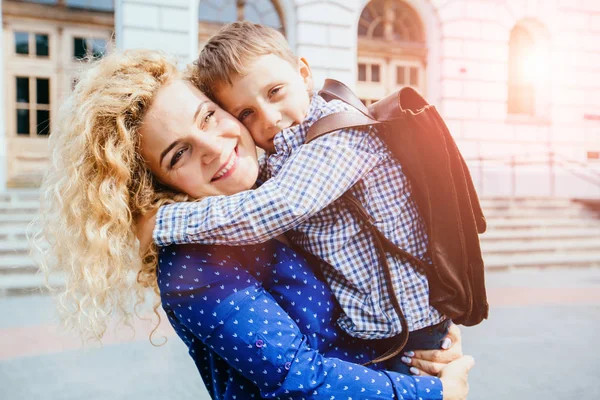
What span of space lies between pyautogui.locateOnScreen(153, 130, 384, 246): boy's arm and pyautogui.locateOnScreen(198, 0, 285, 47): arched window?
975cm

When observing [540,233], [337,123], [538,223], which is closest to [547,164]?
[538,223]

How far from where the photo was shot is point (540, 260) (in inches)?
313

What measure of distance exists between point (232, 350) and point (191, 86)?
734 mm

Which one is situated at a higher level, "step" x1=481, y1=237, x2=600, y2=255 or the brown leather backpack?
the brown leather backpack

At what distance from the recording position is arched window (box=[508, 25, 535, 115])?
11952 mm

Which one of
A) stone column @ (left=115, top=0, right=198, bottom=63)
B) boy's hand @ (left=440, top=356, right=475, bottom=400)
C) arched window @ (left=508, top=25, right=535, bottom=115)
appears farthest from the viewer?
arched window @ (left=508, top=25, right=535, bottom=115)

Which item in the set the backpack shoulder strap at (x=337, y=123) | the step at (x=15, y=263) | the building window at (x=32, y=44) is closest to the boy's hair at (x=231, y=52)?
the backpack shoulder strap at (x=337, y=123)

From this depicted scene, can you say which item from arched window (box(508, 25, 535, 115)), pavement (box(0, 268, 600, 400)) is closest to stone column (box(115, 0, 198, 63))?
pavement (box(0, 268, 600, 400))

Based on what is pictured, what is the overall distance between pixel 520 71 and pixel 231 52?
1226 centimetres

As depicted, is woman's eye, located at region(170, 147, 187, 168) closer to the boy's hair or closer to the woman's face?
the woman's face

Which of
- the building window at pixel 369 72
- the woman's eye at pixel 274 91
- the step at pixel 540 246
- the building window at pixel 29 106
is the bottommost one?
the step at pixel 540 246

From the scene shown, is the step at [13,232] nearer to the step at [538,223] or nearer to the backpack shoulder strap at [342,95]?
the backpack shoulder strap at [342,95]

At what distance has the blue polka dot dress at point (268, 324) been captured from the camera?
110 cm

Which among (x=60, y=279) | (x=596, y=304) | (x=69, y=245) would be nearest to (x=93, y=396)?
(x=69, y=245)
